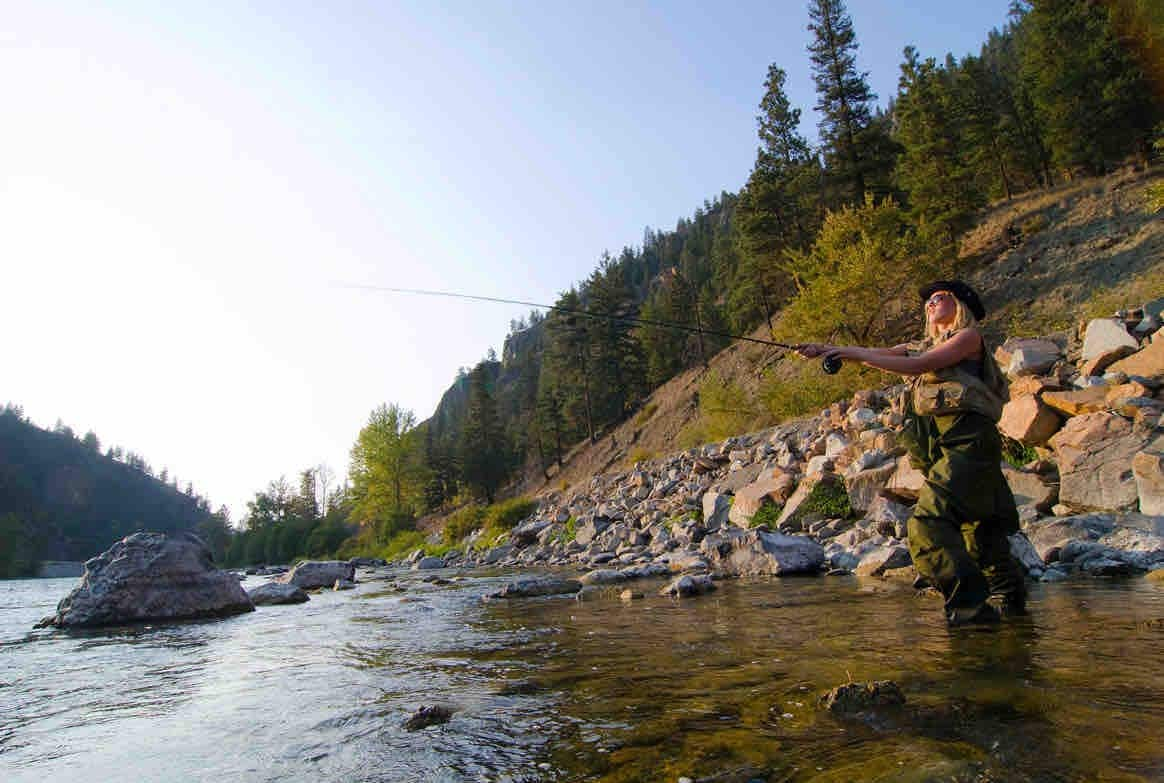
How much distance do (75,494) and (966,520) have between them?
166 metres

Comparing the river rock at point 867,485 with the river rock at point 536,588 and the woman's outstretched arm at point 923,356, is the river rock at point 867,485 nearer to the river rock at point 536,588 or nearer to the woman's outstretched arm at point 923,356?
the river rock at point 536,588

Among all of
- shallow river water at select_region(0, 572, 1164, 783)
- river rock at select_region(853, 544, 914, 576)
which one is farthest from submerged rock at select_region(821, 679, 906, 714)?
river rock at select_region(853, 544, 914, 576)

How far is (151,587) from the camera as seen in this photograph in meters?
8.83

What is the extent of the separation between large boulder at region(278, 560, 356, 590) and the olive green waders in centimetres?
1412

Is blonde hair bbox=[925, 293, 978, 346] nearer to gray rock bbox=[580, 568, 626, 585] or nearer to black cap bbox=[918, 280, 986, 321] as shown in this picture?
black cap bbox=[918, 280, 986, 321]

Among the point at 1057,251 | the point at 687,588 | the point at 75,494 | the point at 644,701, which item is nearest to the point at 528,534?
the point at 687,588

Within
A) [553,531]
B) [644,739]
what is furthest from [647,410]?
[644,739]

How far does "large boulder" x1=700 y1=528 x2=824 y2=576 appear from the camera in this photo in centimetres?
858

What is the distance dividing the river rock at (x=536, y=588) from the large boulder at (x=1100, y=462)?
21.7 ft

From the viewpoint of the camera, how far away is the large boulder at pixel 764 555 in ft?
28.1

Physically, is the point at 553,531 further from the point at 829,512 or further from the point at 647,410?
the point at 647,410

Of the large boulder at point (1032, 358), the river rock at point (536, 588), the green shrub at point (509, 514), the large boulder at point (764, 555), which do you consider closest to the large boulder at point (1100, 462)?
the large boulder at point (1032, 358)

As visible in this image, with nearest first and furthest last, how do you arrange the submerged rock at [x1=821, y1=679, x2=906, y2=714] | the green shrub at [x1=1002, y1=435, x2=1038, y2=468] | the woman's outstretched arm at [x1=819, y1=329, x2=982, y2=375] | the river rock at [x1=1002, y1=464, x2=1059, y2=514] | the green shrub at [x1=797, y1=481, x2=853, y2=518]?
the submerged rock at [x1=821, y1=679, x2=906, y2=714]
the woman's outstretched arm at [x1=819, y1=329, x2=982, y2=375]
the river rock at [x1=1002, y1=464, x2=1059, y2=514]
the green shrub at [x1=1002, y1=435, x2=1038, y2=468]
the green shrub at [x1=797, y1=481, x2=853, y2=518]

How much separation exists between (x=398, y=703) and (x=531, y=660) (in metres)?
1.18
